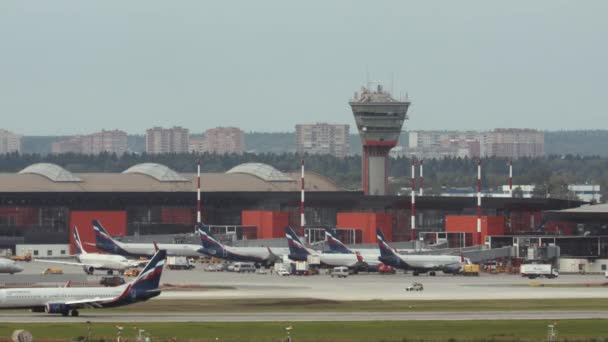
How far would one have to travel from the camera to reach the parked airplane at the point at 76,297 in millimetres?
97562

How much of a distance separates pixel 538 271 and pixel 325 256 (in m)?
22.6

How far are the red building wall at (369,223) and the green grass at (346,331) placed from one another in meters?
98.5

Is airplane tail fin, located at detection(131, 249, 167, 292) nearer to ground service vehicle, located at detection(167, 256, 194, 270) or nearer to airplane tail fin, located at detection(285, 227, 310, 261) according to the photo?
airplane tail fin, located at detection(285, 227, 310, 261)

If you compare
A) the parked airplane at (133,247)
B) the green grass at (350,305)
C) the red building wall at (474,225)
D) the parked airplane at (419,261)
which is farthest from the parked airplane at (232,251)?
the green grass at (350,305)

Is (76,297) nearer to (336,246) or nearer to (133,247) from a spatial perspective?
(336,246)

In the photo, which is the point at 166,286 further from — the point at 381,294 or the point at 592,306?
the point at 592,306

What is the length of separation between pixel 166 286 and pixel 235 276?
79.0ft

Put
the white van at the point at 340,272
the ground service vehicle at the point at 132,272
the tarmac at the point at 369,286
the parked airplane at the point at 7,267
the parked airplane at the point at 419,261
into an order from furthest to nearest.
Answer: the ground service vehicle at the point at 132,272
the parked airplane at the point at 419,261
the white van at the point at 340,272
the parked airplane at the point at 7,267
the tarmac at the point at 369,286

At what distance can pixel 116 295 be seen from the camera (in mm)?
98375

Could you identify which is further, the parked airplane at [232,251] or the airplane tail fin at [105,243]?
the airplane tail fin at [105,243]

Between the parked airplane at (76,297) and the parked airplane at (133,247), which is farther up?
the parked airplane at (133,247)

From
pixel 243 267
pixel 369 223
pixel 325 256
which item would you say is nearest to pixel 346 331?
pixel 325 256

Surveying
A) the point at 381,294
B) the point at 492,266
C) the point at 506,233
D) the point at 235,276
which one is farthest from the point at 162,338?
the point at 506,233

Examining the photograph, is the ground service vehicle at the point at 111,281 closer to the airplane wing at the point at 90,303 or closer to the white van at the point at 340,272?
the white van at the point at 340,272
